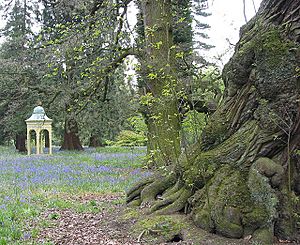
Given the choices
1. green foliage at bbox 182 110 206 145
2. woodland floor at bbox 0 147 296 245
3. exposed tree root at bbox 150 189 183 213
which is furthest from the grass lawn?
green foliage at bbox 182 110 206 145

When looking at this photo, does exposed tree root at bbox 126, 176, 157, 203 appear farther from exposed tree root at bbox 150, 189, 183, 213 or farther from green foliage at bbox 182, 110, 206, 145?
exposed tree root at bbox 150, 189, 183, 213

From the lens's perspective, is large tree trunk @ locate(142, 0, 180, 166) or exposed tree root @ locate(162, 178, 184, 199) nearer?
exposed tree root @ locate(162, 178, 184, 199)

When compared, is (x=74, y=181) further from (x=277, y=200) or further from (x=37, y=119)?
(x=37, y=119)

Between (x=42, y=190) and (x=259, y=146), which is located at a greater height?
(x=259, y=146)

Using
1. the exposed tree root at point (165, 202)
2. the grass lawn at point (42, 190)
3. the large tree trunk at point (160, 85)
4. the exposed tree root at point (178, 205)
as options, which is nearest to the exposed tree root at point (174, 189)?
the exposed tree root at point (165, 202)

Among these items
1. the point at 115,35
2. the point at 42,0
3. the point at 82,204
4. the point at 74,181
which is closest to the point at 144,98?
the point at 82,204

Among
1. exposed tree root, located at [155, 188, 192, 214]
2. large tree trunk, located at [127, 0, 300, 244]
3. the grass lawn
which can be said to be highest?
large tree trunk, located at [127, 0, 300, 244]

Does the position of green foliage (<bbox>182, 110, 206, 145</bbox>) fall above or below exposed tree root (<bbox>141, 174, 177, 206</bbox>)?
above

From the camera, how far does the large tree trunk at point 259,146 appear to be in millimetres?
4863

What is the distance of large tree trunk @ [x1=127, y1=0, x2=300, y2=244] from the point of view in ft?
16.0

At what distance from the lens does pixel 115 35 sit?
11516 mm

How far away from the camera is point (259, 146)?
510 cm

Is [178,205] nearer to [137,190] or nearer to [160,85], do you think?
[137,190]

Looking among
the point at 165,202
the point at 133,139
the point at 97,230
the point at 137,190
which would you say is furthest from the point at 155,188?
the point at 133,139
